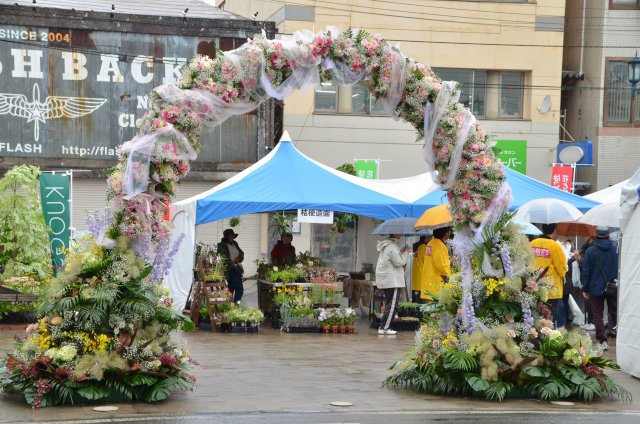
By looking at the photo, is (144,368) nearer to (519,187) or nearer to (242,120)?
(519,187)

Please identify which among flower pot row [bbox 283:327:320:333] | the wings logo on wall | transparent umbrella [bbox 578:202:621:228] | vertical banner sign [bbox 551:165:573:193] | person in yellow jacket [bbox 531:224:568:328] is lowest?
flower pot row [bbox 283:327:320:333]

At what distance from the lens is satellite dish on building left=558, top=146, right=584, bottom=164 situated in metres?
25.7

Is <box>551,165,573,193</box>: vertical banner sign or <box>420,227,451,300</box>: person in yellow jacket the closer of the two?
Answer: <box>420,227,451,300</box>: person in yellow jacket

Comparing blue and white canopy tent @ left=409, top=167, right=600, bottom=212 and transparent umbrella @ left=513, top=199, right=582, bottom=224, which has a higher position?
blue and white canopy tent @ left=409, top=167, right=600, bottom=212

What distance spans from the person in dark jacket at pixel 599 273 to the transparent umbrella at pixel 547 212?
90 cm

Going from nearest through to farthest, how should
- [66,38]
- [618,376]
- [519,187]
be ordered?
[618,376], [519,187], [66,38]

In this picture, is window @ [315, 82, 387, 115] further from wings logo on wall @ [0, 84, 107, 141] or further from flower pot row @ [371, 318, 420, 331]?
flower pot row @ [371, 318, 420, 331]

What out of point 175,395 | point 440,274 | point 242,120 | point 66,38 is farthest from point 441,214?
point 66,38

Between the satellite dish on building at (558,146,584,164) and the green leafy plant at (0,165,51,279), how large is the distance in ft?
49.5

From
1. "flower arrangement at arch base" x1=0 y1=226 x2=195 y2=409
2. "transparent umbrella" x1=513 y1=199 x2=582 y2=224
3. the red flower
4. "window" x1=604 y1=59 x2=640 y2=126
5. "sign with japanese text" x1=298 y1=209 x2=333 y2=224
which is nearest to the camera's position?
"flower arrangement at arch base" x1=0 y1=226 x2=195 y2=409

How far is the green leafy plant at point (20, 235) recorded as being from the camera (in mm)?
16891

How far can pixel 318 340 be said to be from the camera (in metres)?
15.4

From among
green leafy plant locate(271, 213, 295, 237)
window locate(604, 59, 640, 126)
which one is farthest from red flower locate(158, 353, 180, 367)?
window locate(604, 59, 640, 126)

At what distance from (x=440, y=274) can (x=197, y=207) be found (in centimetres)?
463
